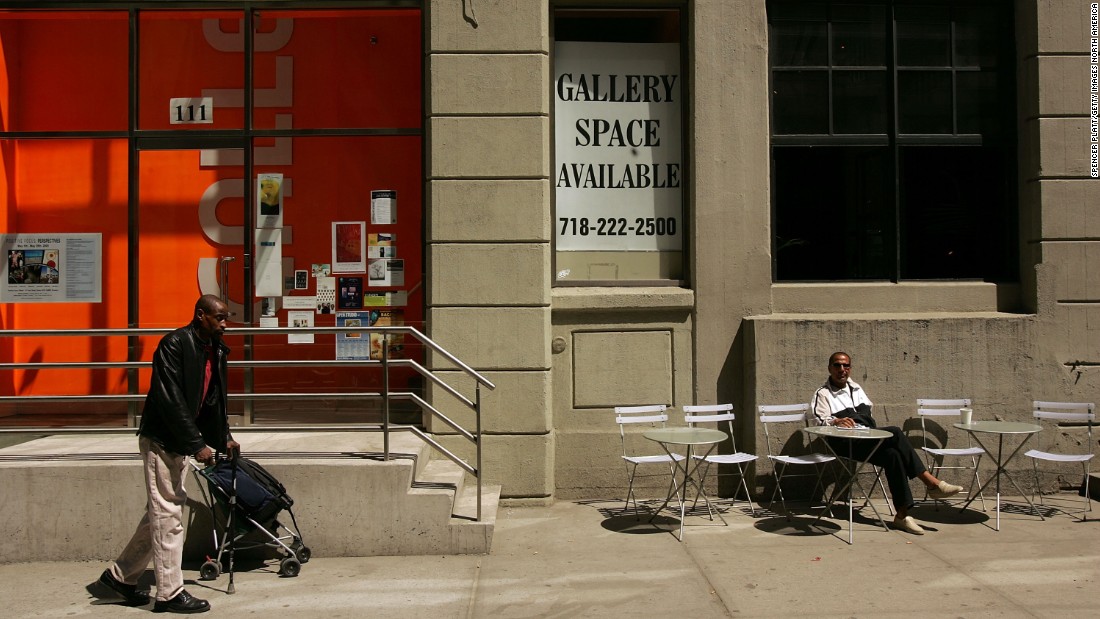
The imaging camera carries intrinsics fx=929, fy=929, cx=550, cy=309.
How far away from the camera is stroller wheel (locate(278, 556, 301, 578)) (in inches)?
249

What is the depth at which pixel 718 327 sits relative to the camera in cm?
857

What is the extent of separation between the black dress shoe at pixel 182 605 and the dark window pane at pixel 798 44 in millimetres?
6732

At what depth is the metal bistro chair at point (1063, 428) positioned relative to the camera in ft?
26.4

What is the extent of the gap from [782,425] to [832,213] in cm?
215

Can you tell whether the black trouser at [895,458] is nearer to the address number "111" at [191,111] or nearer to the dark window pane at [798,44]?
the dark window pane at [798,44]

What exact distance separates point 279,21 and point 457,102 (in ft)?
6.78

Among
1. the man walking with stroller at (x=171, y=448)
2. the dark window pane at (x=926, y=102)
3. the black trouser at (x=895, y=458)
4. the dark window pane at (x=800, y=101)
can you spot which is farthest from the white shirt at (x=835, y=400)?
the man walking with stroller at (x=171, y=448)

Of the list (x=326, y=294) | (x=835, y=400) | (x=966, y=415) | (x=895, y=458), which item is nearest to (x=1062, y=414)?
(x=966, y=415)

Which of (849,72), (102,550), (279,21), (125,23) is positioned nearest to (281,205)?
(279,21)

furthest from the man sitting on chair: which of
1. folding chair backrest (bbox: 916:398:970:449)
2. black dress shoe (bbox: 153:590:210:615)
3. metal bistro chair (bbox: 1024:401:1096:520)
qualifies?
black dress shoe (bbox: 153:590:210:615)

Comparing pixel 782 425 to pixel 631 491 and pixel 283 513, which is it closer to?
pixel 631 491

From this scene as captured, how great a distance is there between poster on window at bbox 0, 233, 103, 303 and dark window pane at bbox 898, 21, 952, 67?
7946 millimetres

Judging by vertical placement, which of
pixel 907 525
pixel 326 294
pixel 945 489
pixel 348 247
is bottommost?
pixel 907 525

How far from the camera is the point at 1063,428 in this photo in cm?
850
